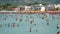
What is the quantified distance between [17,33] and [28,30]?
0.89 metres

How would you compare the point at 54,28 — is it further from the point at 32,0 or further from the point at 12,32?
the point at 32,0

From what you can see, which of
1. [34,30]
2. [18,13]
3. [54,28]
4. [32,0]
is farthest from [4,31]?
[32,0]

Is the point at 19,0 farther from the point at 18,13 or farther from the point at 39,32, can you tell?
the point at 39,32

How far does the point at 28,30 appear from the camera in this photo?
15.2 m

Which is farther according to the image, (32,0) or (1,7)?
(32,0)

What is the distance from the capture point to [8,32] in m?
14.6

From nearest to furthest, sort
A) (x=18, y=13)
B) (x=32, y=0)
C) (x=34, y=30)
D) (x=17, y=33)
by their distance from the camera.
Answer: (x=17, y=33)
(x=34, y=30)
(x=18, y=13)
(x=32, y=0)

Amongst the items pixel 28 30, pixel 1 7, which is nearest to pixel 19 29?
pixel 28 30

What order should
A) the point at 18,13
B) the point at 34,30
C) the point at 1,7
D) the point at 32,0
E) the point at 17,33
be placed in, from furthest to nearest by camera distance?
the point at 32,0, the point at 1,7, the point at 18,13, the point at 34,30, the point at 17,33

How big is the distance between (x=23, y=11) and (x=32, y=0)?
38.9 feet

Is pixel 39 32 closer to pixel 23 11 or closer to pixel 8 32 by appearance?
pixel 8 32

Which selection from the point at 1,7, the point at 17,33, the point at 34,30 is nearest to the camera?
the point at 17,33

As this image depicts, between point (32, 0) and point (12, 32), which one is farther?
point (32, 0)

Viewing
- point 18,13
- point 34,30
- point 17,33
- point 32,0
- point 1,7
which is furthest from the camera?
point 32,0
